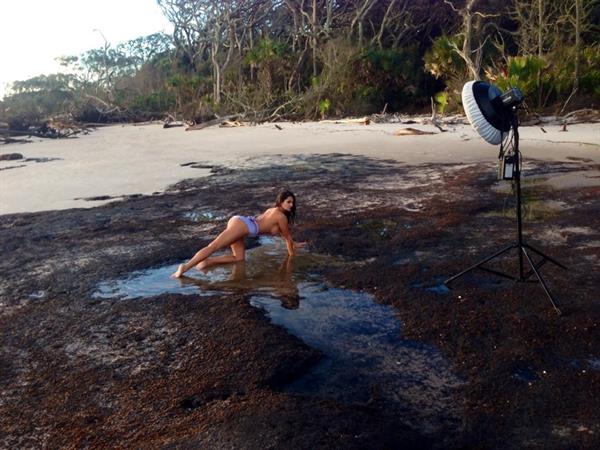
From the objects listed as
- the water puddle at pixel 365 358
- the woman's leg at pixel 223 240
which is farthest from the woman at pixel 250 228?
the water puddle at pixel 365 358

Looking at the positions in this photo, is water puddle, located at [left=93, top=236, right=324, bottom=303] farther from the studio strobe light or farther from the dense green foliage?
the dense green foliage

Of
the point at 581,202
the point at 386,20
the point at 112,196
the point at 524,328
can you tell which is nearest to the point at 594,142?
the point at 581,202

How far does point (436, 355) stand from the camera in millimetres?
4254

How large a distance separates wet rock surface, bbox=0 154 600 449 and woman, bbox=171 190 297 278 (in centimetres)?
51

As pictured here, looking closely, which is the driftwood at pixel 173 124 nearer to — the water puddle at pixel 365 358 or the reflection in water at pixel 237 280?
the reflection in water at pixel 237 280

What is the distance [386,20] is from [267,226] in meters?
23.3

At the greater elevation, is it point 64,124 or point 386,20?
point 386,20

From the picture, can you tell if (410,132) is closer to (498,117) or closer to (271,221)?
(271,221)

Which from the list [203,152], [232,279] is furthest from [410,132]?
[232,279]

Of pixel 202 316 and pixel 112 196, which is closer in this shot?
pixel 202 316

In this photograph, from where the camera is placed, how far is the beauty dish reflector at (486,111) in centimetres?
478

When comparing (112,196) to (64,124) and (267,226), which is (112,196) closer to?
(267,226)

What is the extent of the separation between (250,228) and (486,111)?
262cm

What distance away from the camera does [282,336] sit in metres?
4.64
